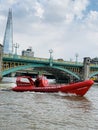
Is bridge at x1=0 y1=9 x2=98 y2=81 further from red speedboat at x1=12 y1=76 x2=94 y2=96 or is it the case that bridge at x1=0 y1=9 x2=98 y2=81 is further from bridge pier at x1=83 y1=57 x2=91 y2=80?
red speedboat at x1=12 y1=76 x2=94 y2=96

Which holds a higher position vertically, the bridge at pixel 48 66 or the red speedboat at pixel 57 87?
the bridge at pixel 48 66

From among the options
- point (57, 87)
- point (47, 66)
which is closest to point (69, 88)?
point (57, 87)

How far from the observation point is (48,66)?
4262 inches

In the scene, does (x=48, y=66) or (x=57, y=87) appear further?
(x=48, y=66)

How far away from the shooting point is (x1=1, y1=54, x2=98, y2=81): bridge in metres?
96.7

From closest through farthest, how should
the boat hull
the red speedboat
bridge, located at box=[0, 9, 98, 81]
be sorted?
1. the boat hull
2. the red speedboat
3. bridge, located at box=[0, 9, 98, 81]

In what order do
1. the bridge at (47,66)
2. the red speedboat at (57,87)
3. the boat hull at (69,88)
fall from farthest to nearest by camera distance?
the bridge at (47,66) < the red speedboat at (57,87) < the boat hull at (69,88)

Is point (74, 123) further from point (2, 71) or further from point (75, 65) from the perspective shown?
point (75, 65)

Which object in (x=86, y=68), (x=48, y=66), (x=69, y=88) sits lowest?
(x=69, y=88)

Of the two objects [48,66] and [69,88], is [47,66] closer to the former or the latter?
[48,66]

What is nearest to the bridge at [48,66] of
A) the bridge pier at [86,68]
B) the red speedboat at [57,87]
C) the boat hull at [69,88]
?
the bridge pier at [86,68]

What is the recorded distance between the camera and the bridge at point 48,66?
317 ft

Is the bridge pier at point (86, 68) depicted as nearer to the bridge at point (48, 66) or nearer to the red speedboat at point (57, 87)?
the bridge at point (48, 66)

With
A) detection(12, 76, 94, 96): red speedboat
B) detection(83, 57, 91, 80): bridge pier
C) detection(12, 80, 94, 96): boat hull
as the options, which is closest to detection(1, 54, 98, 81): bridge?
detection(83, 57, 91, 80): bridge pier
